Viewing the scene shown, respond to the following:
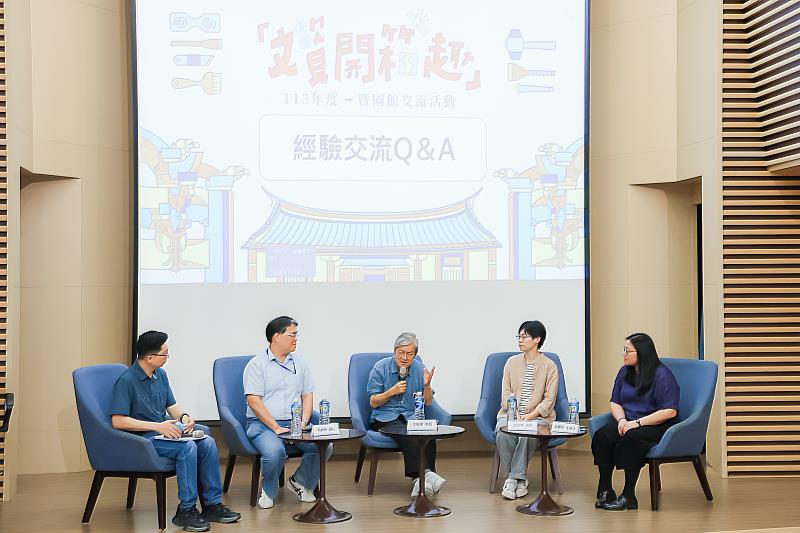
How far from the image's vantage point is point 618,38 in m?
7.57

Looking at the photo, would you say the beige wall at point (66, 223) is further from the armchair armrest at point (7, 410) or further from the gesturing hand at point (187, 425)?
the gesturing hand at point (187, 425)

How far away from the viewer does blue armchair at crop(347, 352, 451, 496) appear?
240 inches

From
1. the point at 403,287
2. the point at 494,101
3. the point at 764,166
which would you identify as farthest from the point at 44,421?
the point at 764,166

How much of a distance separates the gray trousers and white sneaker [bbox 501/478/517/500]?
0.06m

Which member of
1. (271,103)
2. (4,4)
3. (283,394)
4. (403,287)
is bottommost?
(283,394)

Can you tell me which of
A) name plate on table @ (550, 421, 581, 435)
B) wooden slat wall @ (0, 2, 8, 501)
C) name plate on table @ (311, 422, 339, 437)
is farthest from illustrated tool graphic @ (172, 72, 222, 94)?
name plate on table @ (550, 421, 581, 435)

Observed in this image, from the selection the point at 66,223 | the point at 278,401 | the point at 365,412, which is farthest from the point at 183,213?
the point at 365,412

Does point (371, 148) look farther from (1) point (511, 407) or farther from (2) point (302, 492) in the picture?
(2) point (302, 492)

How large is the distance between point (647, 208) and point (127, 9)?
4524 mm

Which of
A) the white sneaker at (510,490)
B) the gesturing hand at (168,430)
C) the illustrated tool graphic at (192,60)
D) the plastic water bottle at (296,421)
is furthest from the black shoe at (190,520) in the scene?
the illustrated tool graphic at (192,60)

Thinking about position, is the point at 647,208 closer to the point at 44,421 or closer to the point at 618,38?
the point at 618,38

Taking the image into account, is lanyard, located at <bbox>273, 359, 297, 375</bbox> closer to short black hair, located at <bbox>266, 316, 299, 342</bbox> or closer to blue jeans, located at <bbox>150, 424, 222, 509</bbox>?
short black hair, located at <bbox>266, 316, 299, 342</bbox>

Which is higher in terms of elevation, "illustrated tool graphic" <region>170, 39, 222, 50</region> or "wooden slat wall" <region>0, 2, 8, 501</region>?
"illustrated tool graphic" <region>170, 39, 222, 50</region>

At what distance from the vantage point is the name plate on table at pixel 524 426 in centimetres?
557
